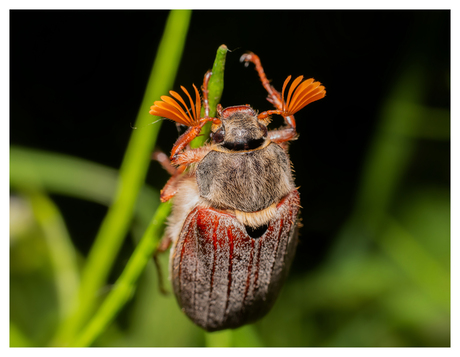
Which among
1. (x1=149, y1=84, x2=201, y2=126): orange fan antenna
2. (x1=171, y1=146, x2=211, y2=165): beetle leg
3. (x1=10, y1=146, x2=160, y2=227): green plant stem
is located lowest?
(x1=10, y1=146, x2=160, y2=227): green plant stem

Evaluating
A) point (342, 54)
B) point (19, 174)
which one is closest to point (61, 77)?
point (19, 174)

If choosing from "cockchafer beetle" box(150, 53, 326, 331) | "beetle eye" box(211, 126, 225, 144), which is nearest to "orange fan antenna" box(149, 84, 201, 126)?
"cockchafer beetle" box(150, 53, 326, 331)

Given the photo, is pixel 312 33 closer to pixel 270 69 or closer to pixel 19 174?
pixel 270 69

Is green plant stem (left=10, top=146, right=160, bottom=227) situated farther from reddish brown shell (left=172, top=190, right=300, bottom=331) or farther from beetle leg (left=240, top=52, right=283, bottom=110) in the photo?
beetle leg (left=240, top=52, right=283, bottom=110)

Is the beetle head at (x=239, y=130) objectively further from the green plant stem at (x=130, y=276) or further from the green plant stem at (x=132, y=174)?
the green plant stem at (x=130, y=276)

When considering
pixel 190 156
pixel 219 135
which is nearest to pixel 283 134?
pixel 219 135

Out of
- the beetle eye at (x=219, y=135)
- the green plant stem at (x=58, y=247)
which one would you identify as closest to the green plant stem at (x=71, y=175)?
the green plant stem at (x=58, y=247)

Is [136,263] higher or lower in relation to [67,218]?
higher
